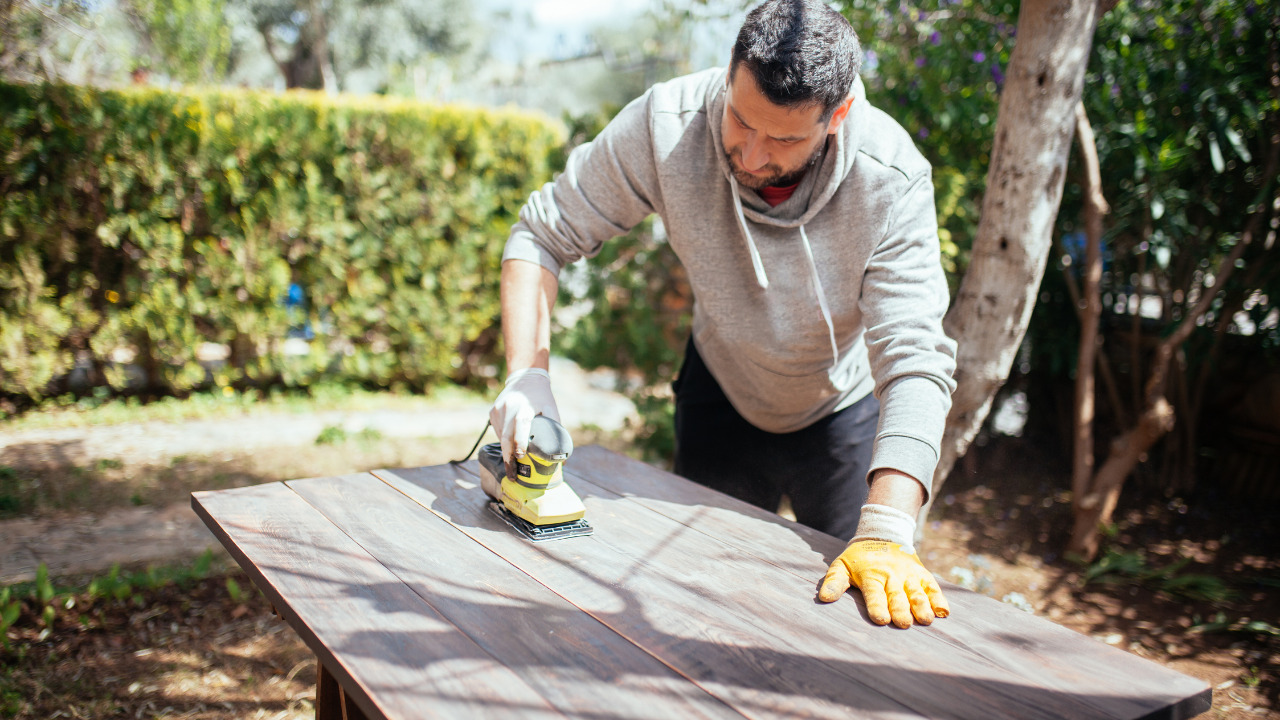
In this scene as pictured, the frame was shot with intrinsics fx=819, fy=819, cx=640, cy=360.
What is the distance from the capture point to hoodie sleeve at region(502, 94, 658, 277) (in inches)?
86.1

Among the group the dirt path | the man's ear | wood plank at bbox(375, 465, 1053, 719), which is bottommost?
the dirt path

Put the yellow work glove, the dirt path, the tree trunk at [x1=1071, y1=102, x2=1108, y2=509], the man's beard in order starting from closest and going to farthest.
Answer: the yellow work glove → the man's beard → the tree trunk at [x1=1071, y1=102, x2=1108, y2=509] → the dirt path

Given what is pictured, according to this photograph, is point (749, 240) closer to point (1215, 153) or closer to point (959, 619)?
point (959, 619)

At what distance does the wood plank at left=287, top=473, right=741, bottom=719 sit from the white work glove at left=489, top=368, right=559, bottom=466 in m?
0.23

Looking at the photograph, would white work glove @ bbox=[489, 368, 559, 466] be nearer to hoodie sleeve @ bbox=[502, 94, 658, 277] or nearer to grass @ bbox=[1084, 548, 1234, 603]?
hoodie sleeve @ bbox=[502, 94, 658, 277]

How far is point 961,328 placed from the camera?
272 cm

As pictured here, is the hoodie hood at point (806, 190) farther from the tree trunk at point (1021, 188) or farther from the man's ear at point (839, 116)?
the tree trunk at point (1021, 188)

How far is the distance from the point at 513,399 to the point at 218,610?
6.39ft

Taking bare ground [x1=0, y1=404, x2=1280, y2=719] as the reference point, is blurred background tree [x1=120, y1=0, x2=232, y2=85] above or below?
above

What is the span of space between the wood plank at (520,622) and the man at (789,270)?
285 millimetres

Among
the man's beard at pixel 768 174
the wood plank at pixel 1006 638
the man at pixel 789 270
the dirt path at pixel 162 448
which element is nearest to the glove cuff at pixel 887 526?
the man at pixel 789 270

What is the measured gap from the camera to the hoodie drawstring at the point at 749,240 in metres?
2.06

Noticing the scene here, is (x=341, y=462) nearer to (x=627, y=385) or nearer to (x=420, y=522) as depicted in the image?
(x=627, y=385)

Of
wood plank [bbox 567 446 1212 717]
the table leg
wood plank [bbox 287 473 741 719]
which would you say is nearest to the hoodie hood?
wood plank [bbox 567 446 1212 717]
